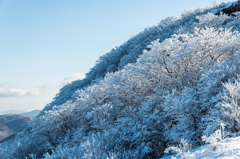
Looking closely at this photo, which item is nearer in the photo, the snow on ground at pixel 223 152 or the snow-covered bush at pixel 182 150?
the snow on ground at pixel 223 152

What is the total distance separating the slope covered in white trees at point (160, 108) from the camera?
833cm

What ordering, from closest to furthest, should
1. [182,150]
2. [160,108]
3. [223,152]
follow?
[223,152]
[182,150]
[160,108]

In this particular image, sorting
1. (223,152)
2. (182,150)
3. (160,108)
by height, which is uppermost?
(223,152)

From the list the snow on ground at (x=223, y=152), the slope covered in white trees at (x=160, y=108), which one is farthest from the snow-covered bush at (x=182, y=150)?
the snow on ground at (x=223, y=152)

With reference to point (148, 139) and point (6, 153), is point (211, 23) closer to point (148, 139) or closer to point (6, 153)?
point (148, 139)

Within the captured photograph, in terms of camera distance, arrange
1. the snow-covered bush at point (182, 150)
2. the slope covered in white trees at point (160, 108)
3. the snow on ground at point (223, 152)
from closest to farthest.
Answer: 1. the snow on ground at point (223, 152)
2. the snow-covered bush at point (182, 150)
3. the slope covered in white trees at point (160, 108)

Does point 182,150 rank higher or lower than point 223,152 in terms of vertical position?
lower

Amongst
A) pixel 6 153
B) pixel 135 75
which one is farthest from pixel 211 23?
pixel 6 153

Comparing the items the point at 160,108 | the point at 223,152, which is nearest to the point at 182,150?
the point at 223,152

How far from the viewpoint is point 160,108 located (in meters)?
13.6

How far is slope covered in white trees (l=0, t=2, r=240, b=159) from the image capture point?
328 inches

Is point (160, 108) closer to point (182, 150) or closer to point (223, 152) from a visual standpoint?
point (182, 150)

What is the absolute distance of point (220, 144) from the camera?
493cm

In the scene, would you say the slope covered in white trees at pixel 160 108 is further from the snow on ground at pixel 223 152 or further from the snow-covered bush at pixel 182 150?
the snow on ground at pixel 223 152
